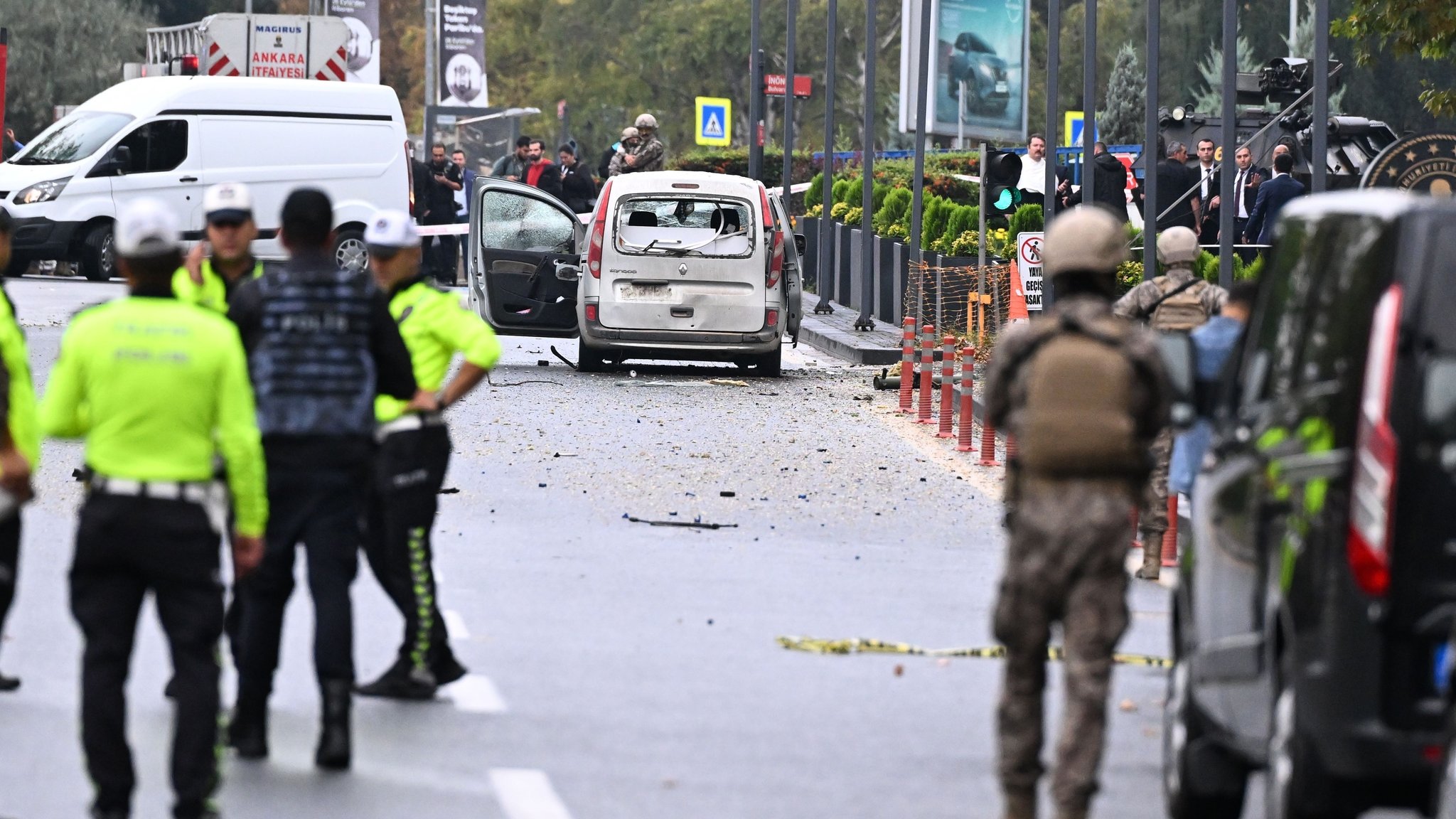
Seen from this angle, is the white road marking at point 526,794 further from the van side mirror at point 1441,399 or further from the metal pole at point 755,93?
the metal pole at point 755,93

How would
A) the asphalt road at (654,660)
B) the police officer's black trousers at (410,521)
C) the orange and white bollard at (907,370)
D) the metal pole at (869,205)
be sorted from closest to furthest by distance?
the asphalt road at (654,660)
the police officer's black trousers at (410,521)
the orange and white bollard at (907,370)
the metal pole at (869,205)

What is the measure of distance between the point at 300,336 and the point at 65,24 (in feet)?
195

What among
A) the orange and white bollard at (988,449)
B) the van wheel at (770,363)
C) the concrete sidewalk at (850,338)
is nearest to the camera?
the orange and white bollard at (988,449)

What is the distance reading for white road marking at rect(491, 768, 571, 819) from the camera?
718 cm

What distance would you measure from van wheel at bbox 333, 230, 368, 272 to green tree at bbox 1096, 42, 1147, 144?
151ft

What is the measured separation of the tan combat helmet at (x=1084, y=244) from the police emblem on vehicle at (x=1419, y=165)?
1035 cm

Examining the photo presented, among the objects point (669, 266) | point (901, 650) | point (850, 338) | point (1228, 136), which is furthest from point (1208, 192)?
point (901, 650)

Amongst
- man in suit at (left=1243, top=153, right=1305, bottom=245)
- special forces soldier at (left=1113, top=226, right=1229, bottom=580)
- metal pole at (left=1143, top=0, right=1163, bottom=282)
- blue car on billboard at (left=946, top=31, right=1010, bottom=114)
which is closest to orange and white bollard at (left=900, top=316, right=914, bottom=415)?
metal pole at (left=1143, top=0, right=1163, bottom=282)

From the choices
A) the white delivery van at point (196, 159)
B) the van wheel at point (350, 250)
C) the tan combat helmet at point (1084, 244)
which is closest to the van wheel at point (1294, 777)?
the tan combat helmet at point (1084, 244)

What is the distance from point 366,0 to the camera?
186 feet

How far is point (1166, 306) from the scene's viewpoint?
12328mm

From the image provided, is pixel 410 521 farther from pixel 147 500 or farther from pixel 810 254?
pixel 810 254

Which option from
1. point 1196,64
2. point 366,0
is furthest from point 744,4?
point 366,0

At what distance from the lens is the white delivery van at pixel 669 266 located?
23.2 meters
